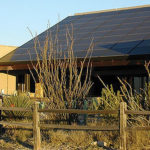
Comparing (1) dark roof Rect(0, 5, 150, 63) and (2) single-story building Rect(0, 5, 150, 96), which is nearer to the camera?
(2) single-story building Rect(0, 5, 150, 96)

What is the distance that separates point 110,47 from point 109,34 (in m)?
2.44

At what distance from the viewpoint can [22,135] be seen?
11617 mm

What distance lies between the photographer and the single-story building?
717 inches

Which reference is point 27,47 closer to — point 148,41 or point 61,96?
point 148,41

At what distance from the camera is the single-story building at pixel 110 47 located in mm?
18203

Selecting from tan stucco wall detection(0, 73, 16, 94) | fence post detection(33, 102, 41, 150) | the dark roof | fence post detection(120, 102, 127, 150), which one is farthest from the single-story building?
fence post detection(120, 102, 127, 150)

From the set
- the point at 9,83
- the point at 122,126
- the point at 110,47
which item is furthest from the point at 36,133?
the point at 9,83

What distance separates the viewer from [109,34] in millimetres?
21797

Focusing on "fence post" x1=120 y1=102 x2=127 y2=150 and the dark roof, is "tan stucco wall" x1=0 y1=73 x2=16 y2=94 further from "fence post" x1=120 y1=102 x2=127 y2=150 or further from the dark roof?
"fence post" x1=120 y1=102 x2=127 y2=150

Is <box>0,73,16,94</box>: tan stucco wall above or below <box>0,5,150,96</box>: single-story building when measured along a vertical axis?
below

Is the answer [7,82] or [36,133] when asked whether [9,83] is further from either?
[36,133]

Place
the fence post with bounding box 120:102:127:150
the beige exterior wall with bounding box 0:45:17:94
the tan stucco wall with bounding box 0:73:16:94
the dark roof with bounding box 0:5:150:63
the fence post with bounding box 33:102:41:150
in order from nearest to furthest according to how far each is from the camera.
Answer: the fence post with bounding box 120:102:127:150
the fence post with bounding box 33:102:41:150
the dark roof with bounding box 0:5:150:63
the tan stucco wall with bounding box 0:73:16:94
the beige exterior wall with bounding box 0:45:17:94

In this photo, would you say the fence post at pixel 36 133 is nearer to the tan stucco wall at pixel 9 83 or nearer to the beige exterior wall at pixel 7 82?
the beige exterior wall at pixel 7 82

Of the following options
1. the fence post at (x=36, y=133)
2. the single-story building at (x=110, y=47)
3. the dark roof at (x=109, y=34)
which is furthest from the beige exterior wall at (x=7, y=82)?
the fence post at (x=36, y=133)
